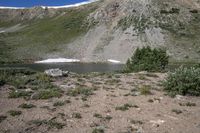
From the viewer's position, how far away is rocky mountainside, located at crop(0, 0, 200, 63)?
136750mm

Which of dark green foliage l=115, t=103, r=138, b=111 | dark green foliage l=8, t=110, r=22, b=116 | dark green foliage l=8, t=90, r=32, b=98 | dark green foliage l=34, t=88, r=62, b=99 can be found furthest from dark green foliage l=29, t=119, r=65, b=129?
dark green foliage l=8, t=90, r=32, b=98

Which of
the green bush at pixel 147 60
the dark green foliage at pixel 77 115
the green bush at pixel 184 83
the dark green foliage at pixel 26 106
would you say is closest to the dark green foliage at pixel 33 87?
the dark green foliage at pixel 26 106

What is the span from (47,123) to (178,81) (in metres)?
11.5

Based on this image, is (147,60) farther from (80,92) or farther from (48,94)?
(48,94)

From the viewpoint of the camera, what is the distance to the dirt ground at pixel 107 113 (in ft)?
52.7

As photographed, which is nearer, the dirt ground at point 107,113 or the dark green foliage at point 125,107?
the dirt ground at point 107,113

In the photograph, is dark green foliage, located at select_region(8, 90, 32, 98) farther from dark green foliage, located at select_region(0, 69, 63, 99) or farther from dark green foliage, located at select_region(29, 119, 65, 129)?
dark green foliage, located at select_region(29, 119, 65, 129)

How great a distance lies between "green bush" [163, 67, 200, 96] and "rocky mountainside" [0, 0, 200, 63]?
9979 centimetres

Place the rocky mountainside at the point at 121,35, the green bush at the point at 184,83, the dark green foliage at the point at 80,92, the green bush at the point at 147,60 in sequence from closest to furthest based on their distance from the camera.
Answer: the dark green foliage at the point at 80,92
the green bush at the point at 184,83
the green bush at the point at 147,60
the rocky mountainside at the point at 121,35

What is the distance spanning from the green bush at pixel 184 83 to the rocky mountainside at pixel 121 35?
99787 mm

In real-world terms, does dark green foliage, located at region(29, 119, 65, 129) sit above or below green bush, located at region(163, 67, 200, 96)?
below

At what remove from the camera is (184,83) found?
2400cm

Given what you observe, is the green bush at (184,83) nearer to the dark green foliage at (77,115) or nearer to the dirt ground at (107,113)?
the dirt ground at (107,113)

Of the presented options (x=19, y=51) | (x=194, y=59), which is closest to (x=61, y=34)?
(x=19, y=51)
